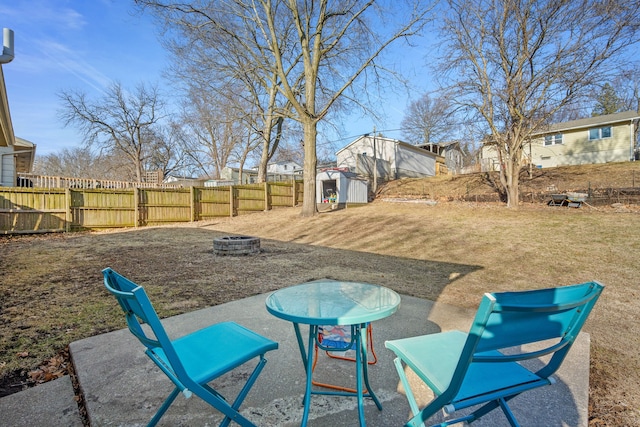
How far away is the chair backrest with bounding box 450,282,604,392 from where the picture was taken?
108 centimetres

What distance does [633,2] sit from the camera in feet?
30.7

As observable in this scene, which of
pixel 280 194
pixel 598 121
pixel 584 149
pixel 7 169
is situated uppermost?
pixel 598 121

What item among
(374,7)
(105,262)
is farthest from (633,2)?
(105,262)

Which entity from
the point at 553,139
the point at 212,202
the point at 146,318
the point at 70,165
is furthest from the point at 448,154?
the point at 70,165

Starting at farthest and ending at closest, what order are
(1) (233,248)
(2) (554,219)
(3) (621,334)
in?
1. (2) (554,219)
2. (1) (233,248)
3. (3) (621,334)

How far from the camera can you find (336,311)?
1.76 meters

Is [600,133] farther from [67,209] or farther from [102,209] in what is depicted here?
[67,209]

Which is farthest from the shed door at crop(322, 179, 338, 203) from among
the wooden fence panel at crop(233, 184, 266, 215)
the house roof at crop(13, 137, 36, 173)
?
the house roof at crop(13, 137, 36, 173)

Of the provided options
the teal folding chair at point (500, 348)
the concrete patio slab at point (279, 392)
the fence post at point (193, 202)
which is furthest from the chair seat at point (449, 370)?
the fence post at point (193, 202)

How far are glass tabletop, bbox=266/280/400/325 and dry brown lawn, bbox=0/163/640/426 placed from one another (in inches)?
55.4

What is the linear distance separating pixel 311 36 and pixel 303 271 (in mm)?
12192

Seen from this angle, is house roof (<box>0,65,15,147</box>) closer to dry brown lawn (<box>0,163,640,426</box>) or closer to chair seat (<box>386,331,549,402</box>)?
dry brown lawn (<box>0,163,640,426</box>)

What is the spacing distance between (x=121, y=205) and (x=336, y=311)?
14875 mm

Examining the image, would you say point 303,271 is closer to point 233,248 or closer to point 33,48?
point 233,248
